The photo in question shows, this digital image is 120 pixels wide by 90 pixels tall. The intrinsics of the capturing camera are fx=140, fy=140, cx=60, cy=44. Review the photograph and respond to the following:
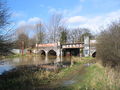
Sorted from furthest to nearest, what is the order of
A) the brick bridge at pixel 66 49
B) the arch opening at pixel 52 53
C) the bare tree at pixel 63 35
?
the bare tree at pixel 63 35, the arch opening at pixel 52 53, the brick bridge at pixel 66 49

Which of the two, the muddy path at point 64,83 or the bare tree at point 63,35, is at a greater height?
the bare tree at point 63,35

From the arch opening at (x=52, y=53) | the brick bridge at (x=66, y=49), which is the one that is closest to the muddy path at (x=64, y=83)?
the brick bridge at (x=66, y=49)

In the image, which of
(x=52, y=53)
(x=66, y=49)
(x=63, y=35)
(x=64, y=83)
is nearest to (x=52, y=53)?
(x=52, y=53)

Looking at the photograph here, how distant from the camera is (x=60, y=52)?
41.7 meters

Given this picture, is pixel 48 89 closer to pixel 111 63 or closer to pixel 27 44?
pixel 111 63

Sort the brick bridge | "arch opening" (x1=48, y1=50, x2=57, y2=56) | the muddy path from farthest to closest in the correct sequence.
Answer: "arch opening" (x1=48, y1=50, x2=57, y2=56), the brick bridge, the muddy path

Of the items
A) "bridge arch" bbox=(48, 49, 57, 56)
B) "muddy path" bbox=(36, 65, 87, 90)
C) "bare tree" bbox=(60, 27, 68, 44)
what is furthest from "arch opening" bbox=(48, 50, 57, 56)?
"muddy path" bbox=(36, 65, 87, 90)

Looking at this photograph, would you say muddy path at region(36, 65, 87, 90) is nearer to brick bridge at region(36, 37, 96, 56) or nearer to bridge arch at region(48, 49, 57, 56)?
brick bridge at region(36, 37, 96, 56)

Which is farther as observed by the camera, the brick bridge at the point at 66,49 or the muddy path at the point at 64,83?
the brick bridge at the point at 66,49

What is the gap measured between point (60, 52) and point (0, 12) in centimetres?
3383

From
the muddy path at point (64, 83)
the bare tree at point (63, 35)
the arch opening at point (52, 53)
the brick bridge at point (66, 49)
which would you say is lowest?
the muddy path at point (64, 83)

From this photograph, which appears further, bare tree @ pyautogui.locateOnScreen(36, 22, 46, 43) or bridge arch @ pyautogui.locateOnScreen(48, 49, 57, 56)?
bare tree @ pyautogui.locateOnScreen(36, 22, 46, 43)

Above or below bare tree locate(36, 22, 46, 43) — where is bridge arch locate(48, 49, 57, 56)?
below

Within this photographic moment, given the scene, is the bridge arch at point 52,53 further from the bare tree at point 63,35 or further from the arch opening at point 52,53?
the bare tree at point 63,35
